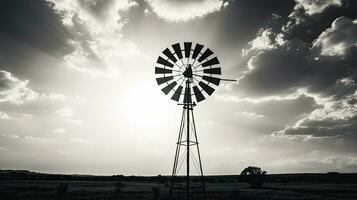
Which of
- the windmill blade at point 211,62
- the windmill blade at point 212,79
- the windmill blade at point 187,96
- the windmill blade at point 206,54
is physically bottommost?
the windmill blade at point 187,96

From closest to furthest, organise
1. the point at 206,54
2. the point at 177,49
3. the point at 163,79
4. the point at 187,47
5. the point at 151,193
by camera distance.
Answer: the point at 187,47
the point at 177,49
the point at 206,54
the point at 163,79
the point at 151,193

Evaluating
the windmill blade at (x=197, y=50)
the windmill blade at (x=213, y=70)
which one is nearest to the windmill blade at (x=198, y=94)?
the windmill blade at (x=213, y=70)

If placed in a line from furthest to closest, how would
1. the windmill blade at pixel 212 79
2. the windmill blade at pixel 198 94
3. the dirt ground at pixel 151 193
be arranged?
Answer: the dirt ground at pixel 151 193 → the windmill blade at pixel 212 79 → the windmill blade at pixel 198 94

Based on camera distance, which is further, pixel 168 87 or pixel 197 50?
pixel 168 87

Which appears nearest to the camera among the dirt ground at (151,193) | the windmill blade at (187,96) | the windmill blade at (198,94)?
the windmill blade at (187,96)

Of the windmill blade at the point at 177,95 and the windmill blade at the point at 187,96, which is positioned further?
the windmill blade at the point at 177,95

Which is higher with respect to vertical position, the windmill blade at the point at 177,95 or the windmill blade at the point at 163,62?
the windmill blade at the point at 163,62

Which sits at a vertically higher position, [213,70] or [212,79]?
[213,70]

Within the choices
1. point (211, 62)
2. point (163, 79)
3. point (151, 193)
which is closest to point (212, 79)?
point (211, 62)

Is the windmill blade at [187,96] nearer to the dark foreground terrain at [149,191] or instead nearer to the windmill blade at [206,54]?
the windmill blade at [206,54]

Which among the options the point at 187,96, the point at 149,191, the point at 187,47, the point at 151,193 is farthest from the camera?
the point at 149,191

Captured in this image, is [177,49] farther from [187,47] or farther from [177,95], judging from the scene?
[177,95]

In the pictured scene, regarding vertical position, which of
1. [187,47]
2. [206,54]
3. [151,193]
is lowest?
[151,193]

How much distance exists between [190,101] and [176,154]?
319 cm
